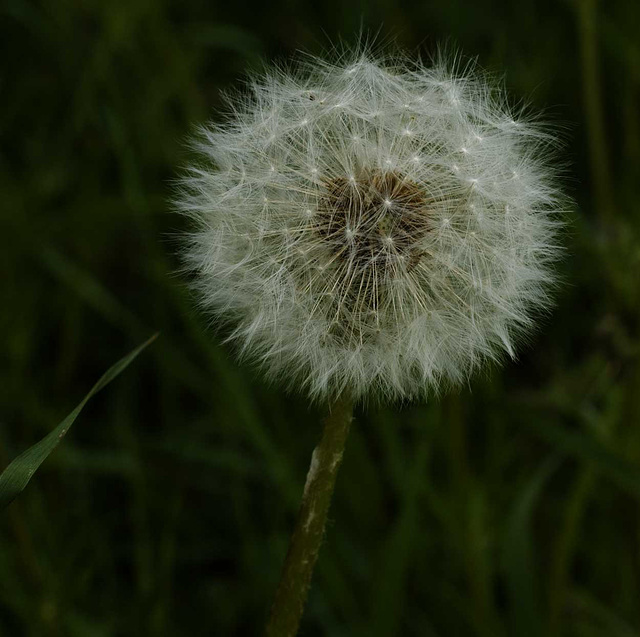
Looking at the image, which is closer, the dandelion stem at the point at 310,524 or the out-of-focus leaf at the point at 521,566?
the dandelion stem at the point at 310,524

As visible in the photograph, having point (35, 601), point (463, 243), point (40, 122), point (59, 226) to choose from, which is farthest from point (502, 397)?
point (40, 122)

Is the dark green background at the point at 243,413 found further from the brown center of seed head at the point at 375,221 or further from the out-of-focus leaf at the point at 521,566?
the brown center of seed head at the point at 375,221

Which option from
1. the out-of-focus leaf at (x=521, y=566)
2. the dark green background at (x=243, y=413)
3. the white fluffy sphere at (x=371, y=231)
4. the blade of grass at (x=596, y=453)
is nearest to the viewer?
the white fluffy sphere at (x=371, y=231)

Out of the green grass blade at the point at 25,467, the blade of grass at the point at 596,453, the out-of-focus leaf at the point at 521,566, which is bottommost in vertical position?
the green grass blade at the point at 25,467

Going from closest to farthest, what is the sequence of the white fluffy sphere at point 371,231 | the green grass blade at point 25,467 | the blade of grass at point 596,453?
the green grass blade at point 25,467 < the white fluffy sphere at point 371,231 < the blade of grass at point 596,453

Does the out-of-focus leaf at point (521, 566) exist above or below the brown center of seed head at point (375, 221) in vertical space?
below

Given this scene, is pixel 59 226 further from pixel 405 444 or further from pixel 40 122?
pixel 405 444

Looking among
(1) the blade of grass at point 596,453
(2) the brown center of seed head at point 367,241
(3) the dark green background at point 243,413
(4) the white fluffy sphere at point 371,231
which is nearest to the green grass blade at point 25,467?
(4) the white fluffy sphere at point 371,231
